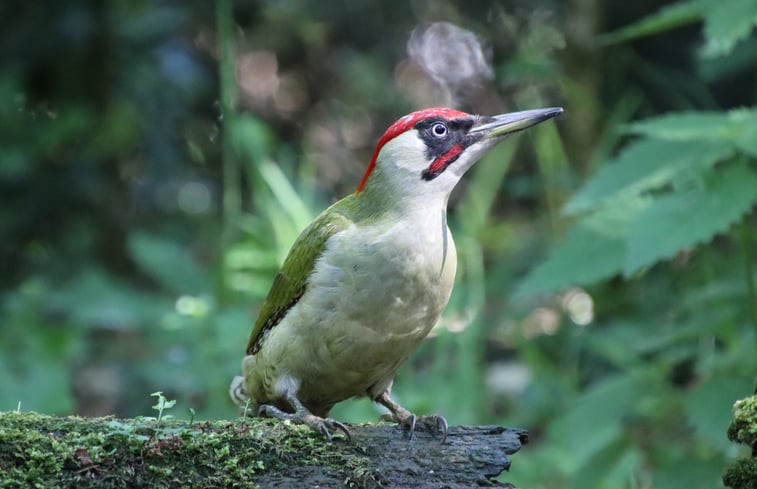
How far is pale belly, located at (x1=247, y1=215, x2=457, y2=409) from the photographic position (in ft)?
12.1

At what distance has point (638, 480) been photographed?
635 cm

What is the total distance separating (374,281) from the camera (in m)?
3.68

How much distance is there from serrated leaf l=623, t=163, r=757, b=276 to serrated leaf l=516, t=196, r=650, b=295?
326mm

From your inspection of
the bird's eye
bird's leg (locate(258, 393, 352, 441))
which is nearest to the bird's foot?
bird's leg (locate(258, 393, 352, 441))

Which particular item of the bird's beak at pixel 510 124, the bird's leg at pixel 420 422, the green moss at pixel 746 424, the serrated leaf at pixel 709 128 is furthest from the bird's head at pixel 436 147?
the green moss at pixel 746 424

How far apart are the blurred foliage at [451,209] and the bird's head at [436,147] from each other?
0.69 metres

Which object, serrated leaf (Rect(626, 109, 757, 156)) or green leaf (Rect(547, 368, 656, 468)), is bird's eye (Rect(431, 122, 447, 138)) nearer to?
serrated leaf (Rect(626, 109, 757, 156))

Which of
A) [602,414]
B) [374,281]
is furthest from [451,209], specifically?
[374,281]

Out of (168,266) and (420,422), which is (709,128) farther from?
(168,266)

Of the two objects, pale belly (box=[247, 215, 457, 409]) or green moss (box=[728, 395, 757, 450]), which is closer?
green moss (box=[728, 395, 757, 450])

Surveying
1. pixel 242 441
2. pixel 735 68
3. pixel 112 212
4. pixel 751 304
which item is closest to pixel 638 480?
pixel 751 304

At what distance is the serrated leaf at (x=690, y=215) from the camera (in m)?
4.16

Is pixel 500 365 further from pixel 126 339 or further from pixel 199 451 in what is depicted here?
pixel 199 451

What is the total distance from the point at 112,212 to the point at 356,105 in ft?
8.63
